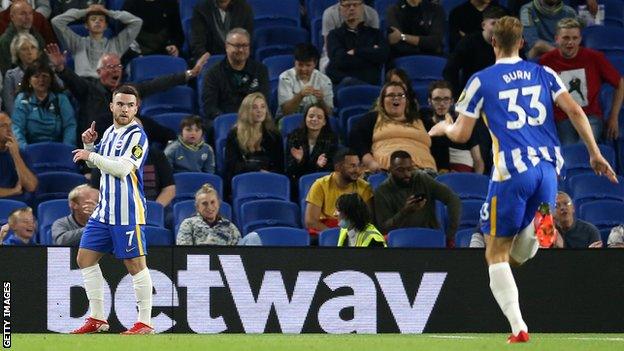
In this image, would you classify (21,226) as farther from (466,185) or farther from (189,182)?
(466,185)

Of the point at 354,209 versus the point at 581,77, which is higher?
the point at 581,77

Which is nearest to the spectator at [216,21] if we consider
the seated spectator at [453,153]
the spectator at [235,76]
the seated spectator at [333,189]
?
the spectator at [235,76]

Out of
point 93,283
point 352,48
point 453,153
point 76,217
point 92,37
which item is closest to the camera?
point 93,283

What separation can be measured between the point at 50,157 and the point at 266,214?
2291 mm

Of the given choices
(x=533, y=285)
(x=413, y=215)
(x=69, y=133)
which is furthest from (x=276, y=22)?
(x=533, y=285)

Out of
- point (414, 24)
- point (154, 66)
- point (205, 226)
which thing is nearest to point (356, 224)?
point (205, 226)

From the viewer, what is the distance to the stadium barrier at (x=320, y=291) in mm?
12188

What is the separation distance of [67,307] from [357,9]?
18.3ft

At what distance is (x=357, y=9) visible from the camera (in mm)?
16344

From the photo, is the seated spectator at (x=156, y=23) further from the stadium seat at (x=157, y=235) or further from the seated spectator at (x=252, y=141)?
the stadium seat at (x=157, y=235)

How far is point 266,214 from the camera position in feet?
46.6

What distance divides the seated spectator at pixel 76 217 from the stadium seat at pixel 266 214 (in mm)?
1643

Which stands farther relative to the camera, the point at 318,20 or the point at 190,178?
the point at 318,20

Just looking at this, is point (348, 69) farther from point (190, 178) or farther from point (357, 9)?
point (190, 178)
